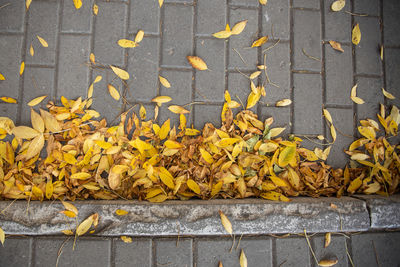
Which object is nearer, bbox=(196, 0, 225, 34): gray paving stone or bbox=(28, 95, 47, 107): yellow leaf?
bbox=(28, 95, 47, 107): yellow leaf

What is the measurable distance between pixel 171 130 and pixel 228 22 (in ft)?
2.86

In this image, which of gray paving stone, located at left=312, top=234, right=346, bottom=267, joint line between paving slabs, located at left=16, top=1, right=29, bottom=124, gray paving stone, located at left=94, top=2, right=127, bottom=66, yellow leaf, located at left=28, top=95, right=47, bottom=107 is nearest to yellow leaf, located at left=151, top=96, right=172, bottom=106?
gray paving stone, located at left=94, top=2, right=127, bottom=66

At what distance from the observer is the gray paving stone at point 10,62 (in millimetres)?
1771

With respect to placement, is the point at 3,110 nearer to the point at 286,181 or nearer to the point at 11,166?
the point at 11,166

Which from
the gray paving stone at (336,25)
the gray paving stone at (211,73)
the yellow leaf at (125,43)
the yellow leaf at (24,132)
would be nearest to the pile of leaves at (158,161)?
the yellow leaf at (24,132)

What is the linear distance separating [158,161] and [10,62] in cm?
122

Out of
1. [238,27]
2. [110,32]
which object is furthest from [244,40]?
[110,32]

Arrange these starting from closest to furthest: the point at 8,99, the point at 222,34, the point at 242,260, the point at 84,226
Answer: the point at 84,226 → the point at 242,260 → the point at 8,99 → the point at 222,34

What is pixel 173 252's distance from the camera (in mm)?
1627

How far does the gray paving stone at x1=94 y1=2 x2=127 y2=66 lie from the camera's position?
5.95ft

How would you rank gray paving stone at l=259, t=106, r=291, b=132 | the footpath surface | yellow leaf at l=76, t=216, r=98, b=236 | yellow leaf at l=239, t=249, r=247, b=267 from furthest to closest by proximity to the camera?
gray paving stone at l=259, t=106, r=291, b=132 < the footpath surface < yellow leaf at l=239, t=249, r=247, b=267 < yellow leaf at l=76, t=216, r=98, b=236

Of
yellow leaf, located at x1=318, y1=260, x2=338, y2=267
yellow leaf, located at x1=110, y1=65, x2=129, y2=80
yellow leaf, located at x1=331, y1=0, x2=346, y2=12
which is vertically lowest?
yellow leaf, located at x1=318, y1=260, x2=338, y2=267

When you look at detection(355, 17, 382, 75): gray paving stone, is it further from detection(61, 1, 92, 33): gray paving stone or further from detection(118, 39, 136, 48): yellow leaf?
detection(61, 1, 92, 33): gray paving stone

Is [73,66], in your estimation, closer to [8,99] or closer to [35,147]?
[8,99]
